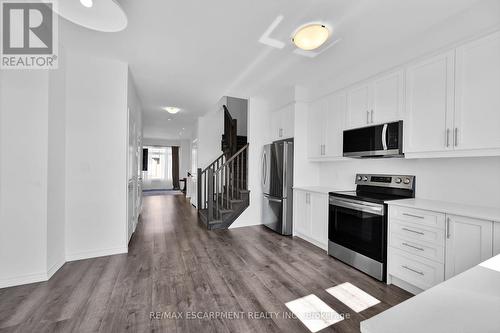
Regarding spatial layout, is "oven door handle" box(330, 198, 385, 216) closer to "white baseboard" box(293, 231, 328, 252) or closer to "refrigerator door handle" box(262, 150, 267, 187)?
"white baseboard" box(293, 231, 328, 252)

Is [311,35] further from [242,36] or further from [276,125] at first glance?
[276,125]

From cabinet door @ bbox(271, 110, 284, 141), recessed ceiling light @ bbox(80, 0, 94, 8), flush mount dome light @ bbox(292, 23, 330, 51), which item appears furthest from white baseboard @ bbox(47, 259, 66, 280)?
cabinet door @ bbox(271, 110, 284, 141)

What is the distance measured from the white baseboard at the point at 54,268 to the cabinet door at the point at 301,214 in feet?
11.0

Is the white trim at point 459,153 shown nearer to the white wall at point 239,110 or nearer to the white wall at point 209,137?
the white wall at point 239,110

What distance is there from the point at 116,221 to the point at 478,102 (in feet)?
13.9

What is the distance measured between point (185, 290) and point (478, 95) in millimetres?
3216

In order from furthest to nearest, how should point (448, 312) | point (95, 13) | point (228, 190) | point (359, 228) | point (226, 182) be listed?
point (228, 190) < point (226, 182) < point (359, 228) < point (95, 13) < point (448, 312)

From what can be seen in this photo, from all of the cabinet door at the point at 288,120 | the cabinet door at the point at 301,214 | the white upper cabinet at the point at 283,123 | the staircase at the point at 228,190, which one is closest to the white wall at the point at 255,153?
the staircase at the point at 228,190

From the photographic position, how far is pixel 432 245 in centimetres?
200

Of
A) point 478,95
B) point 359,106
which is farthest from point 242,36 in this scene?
point 478,95

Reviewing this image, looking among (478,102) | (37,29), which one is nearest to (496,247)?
(478,102)

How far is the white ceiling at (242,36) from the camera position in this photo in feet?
6.60

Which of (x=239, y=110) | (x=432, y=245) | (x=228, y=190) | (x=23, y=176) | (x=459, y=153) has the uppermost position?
(x=239, y=110)

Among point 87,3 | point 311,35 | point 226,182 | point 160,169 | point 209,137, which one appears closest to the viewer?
point 87,3
